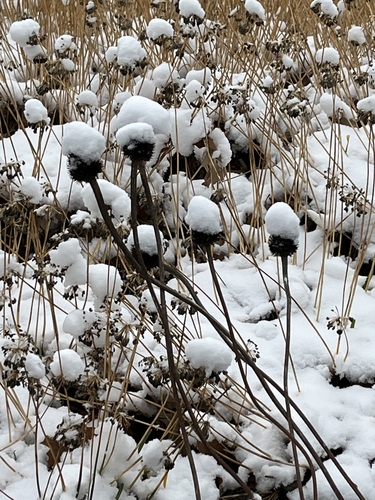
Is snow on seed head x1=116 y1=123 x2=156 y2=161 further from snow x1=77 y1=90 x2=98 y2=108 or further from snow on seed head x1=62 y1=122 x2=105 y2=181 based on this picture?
snow x1=77 y1=90 x2=98 y2=108

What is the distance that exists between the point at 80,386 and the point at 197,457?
377 mm

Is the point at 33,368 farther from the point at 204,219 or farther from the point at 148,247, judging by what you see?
the point at 204,219

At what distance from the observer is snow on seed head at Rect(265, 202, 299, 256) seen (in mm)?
Answer: 885

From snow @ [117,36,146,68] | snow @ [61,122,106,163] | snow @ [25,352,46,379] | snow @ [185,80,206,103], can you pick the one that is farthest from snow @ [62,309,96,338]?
snow @ [185,80,206,103]

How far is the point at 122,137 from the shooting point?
27.6 inches

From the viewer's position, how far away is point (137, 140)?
70 cm

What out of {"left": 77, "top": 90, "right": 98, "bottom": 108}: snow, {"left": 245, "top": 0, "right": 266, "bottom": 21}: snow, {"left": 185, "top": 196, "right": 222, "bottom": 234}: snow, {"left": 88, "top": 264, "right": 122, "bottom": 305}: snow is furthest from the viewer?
A: {"left": 245, "top": 0, "right": 266, "bottom": 21}: snow

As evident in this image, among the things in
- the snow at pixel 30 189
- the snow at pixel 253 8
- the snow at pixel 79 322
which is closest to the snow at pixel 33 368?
the snow at pixel 79 322

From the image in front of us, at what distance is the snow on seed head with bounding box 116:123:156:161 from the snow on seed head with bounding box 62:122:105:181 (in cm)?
4

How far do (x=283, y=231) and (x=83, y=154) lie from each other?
356 millimetres

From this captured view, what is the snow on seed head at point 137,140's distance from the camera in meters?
0.70

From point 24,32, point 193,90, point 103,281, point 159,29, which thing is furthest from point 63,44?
point 103,281

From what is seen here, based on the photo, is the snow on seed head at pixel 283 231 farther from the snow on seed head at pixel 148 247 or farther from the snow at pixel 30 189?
the snow at pixel 30 189

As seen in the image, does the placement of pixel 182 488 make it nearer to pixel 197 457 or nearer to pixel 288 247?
pixel 197 457
